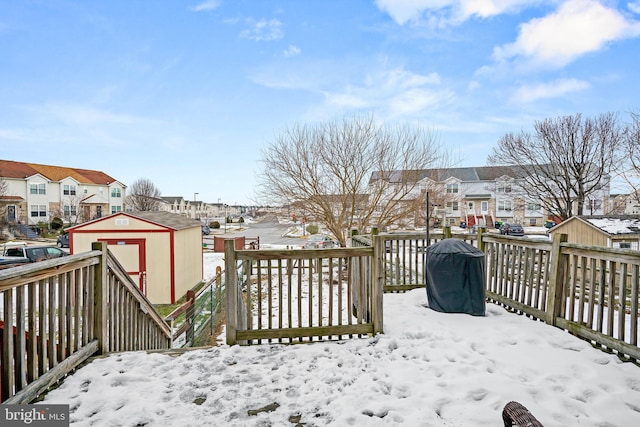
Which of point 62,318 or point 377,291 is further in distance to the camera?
point 377,291

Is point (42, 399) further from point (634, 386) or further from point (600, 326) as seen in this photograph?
point (600, 326)

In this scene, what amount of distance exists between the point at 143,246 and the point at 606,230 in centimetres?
1584

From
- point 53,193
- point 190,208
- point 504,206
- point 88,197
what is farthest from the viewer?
point 190,208

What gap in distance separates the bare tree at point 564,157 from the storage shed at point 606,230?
6.02 metres

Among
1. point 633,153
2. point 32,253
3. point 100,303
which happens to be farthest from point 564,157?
point 32,253

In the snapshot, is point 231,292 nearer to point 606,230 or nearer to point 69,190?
point 606,230

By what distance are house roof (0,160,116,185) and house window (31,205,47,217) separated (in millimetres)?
2986

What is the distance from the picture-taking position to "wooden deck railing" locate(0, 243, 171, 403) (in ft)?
6.43

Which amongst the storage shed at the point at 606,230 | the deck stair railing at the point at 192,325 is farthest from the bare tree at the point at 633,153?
the deck stair railing at the point at 192,325

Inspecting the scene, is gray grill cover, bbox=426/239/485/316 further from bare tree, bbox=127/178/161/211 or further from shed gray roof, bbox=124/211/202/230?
bare tree, bbox=127/178/161/211

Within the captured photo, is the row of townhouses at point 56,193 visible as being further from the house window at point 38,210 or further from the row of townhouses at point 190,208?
the row of townhouses at point 190,208

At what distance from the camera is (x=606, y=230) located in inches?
470

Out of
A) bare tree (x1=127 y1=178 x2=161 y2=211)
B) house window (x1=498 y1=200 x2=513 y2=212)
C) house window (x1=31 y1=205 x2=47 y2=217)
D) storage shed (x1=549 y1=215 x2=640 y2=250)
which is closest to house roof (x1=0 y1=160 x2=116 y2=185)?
house window (x1=31 y1=205 x2=47 y2=217)

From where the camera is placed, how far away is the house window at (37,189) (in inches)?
1263
